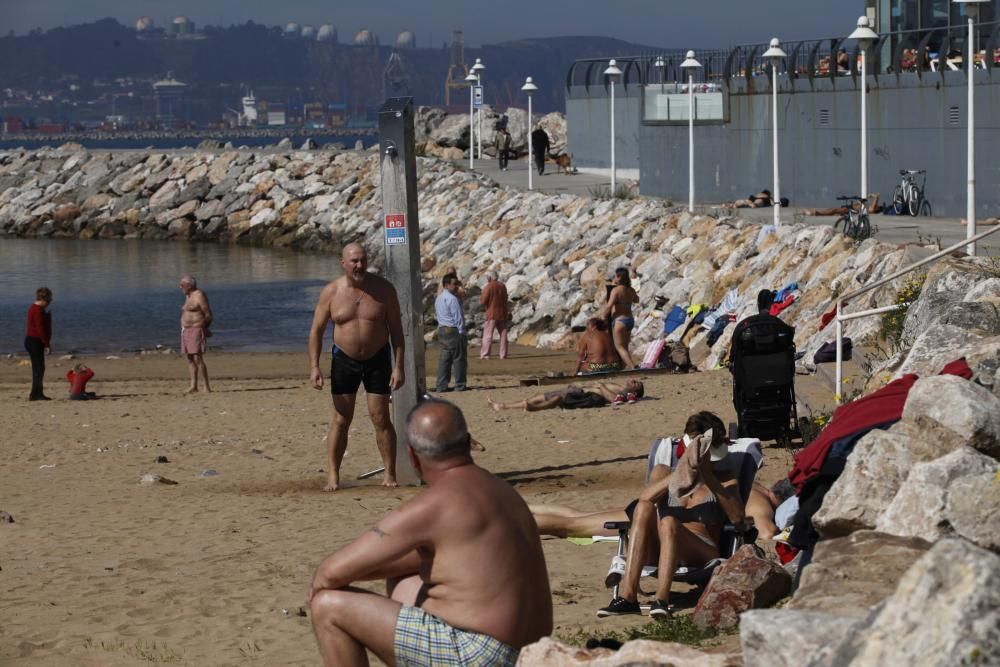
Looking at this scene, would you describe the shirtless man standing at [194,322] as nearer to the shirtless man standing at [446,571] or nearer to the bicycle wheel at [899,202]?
the bicycle wheel at [899,202]

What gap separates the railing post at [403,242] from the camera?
10758mm

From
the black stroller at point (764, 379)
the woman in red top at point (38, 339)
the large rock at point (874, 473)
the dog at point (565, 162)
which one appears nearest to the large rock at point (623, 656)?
the large rock at point (874, 473)

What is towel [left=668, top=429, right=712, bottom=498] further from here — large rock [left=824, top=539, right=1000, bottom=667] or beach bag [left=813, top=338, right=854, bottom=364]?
beach bag [left=813, top=338, right=854, bottom=364]

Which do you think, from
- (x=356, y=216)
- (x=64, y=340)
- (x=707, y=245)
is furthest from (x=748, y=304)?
(x=356, y=216)

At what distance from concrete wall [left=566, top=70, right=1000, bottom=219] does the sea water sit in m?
8.30

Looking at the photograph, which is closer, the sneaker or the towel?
the sneaker

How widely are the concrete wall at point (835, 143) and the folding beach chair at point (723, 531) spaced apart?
15.8 m

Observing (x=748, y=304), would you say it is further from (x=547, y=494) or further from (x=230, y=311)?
(x=230, y=311)

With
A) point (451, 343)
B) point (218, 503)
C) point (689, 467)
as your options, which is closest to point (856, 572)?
point (689, 467)

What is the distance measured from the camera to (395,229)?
10805 mm

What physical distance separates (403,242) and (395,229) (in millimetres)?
108

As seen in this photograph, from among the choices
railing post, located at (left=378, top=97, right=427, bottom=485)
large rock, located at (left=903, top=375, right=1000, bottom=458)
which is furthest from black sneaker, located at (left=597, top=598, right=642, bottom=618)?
railing post, located at (left=378, top=97, right=427, bottom=485)

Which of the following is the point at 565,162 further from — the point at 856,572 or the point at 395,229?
the point at 856,572

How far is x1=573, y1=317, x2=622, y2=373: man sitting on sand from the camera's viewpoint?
691 inches
